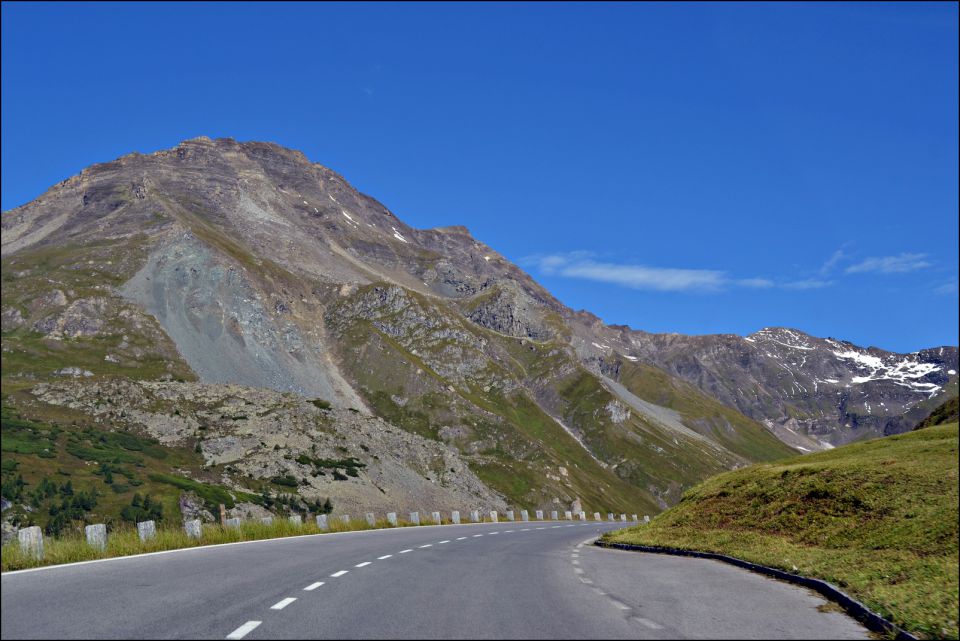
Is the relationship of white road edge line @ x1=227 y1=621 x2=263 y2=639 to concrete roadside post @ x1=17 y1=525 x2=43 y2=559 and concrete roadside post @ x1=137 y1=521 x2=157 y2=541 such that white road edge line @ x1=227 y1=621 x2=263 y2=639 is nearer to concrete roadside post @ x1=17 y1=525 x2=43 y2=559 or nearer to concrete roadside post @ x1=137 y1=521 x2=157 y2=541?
concrete roadside post @ x1=17 y1=525 x2=43 y2=559

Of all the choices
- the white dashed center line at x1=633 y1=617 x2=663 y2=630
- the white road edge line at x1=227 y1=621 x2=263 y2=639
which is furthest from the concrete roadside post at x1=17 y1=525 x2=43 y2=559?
A: the white dashed center line at x1=633 y1=617 x2=663 y2=630

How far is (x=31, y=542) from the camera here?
17.8 m

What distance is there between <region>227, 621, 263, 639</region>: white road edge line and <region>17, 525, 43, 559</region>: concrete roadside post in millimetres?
10447

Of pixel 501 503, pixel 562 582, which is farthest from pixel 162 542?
pixel 501 503

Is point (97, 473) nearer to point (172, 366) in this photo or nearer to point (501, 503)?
point (501, 503)

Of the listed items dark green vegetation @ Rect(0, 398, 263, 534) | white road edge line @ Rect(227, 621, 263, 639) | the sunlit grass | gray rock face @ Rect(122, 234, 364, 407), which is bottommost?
white road edge line @ Rect(227, 621, 263, 639)

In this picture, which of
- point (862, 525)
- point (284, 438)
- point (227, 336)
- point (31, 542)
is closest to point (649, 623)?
point (862, 525)

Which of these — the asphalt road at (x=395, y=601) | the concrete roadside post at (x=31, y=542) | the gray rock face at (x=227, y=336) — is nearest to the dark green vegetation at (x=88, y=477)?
the concrete roadside post at (x=31, y=542)

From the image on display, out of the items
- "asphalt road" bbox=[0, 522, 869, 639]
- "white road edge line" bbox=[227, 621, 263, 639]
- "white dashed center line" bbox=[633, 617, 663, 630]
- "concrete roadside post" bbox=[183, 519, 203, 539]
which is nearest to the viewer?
"white road edge line" bbox=[227, 621, 263, 639]

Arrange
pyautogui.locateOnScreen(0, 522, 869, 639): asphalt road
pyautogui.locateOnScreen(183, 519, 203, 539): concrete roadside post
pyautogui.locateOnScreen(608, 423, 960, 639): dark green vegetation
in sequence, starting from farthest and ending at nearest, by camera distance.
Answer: pyautogui.locateOnScreen(183, 519, 203, 539): concrete roadside post, pyautogui.locateOnScreen(608, 423, 960, 639): dark green vegetation, pyautogui.locateOnScreen(0, 522, 869, 639): asphalt road

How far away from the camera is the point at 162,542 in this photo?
23438 millimetres

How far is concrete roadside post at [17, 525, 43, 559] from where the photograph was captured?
1756cm

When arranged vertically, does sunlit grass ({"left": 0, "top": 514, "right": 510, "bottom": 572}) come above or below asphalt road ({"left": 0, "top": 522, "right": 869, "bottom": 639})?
above

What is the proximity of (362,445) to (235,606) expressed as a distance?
340 ft
